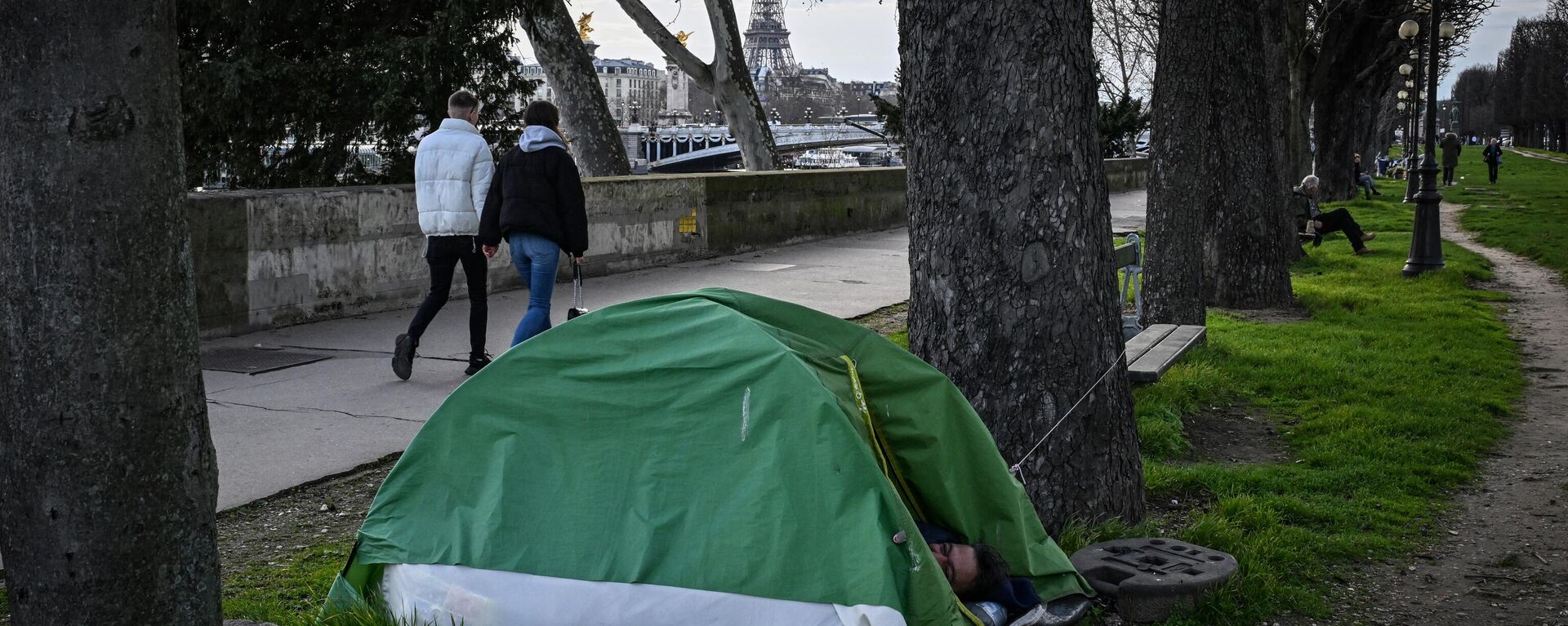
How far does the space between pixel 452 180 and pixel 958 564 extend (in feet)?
16.6

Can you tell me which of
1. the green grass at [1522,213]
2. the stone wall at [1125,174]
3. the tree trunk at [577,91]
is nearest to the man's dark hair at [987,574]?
the green grass at [1522,213]

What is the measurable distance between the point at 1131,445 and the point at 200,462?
11.8 feet

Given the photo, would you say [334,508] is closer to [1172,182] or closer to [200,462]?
[200,462]

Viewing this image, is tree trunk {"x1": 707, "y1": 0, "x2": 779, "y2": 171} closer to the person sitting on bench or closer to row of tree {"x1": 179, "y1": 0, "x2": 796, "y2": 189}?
the person sitting on bench

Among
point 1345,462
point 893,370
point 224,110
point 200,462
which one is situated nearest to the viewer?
point 200,462

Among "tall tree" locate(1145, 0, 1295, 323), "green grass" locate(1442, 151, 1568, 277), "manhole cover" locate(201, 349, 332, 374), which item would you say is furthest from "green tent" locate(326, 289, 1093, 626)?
"green grass" locate(1442, 151, 1568, 277)

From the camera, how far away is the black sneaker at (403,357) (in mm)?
8039

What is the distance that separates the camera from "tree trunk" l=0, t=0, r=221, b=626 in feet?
8.43

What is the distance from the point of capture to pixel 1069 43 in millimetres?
4961

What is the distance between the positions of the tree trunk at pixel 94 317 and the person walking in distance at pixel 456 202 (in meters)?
5.41

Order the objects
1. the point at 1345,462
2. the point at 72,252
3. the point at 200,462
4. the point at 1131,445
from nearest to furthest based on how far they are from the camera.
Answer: the point at 72,252
the point at 200,462
the point at 1131,445
the point at 1345,462

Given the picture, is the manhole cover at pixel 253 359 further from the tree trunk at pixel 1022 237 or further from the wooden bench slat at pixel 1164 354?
the wooden bench slat at pixel 1164 354

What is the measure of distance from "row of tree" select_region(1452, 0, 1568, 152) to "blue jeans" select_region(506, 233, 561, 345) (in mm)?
93891

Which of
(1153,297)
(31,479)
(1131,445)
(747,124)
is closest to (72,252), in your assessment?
(31,479)
